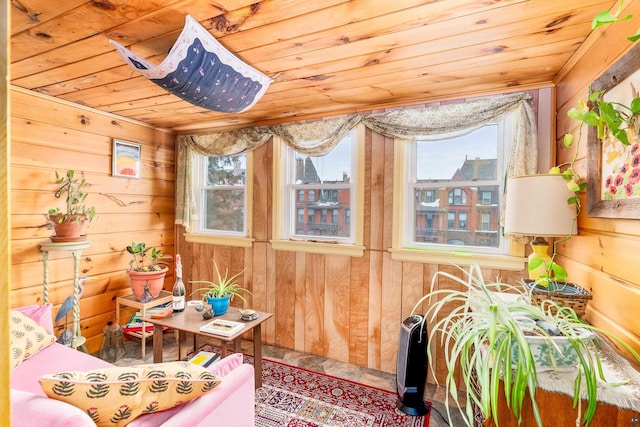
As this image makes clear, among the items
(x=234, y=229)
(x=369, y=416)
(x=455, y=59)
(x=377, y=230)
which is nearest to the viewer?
(x=455, y=59)

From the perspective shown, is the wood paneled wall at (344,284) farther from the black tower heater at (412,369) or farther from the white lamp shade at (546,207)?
the white lamp shade at (546,207)

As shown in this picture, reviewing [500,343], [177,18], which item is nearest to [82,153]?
[177,18]

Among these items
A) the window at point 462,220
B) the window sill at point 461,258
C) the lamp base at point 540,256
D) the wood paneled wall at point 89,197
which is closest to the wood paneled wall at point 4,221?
the lamp base at point 540,256

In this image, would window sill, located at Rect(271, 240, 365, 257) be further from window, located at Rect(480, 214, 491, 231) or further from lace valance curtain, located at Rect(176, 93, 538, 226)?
window, located at Rect(480, 214, 491, 231)

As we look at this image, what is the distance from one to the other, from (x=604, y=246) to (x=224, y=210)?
Result: 305 cm

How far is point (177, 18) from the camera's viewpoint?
4.57 feet

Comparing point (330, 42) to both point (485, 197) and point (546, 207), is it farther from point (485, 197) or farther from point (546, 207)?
point (485, 197)

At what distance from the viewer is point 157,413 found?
1.04 meters

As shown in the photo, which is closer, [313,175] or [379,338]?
[379,338]

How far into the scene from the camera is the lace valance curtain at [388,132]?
205cm

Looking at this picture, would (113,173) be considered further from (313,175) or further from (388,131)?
(388,131)

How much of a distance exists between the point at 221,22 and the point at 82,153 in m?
2.09

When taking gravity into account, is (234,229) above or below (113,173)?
below

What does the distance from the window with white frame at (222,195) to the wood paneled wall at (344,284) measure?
207mm
